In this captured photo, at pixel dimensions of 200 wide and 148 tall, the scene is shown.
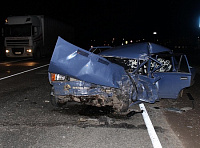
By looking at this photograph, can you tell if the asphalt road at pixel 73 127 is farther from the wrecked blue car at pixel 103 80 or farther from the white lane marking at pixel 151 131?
the wrecked blue car at pixel 103 80

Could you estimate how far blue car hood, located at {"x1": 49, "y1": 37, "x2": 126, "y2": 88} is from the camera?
5.00 m

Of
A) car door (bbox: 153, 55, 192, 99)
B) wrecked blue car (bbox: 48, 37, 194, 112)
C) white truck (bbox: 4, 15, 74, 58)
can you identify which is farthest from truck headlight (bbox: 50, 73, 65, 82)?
white truck (bbox: 4, 15, 74, 58)

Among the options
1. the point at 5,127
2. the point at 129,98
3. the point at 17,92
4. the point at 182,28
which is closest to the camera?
the point at 5,127

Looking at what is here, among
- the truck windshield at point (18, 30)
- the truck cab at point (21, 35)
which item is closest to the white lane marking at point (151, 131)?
the truck cab at point (21, 35)

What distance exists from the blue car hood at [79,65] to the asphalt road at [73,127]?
2.88ft

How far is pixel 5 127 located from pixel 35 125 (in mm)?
578

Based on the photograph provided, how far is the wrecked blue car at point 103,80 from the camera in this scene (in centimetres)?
505

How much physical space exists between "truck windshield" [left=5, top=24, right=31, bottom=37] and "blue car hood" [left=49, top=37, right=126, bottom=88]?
52.8 ft

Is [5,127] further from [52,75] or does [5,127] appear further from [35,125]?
[52,75]

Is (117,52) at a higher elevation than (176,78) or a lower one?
higher

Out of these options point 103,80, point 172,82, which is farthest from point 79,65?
point 172,82

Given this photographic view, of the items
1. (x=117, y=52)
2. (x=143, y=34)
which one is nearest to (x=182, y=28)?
(x=143, y=34)

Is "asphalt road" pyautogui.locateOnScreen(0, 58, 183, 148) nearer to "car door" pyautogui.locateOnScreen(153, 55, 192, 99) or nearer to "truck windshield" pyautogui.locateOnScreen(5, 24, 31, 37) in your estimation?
"car door" pyautogui.locateOnScreen(153, 55, 192, 99)

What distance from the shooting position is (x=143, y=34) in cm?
10012
